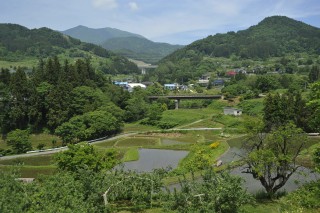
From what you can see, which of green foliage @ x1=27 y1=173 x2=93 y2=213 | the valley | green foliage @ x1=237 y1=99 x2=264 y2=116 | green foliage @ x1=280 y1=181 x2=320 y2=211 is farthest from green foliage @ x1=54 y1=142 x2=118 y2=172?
green foliage @ x1=237 y1=99 x2=264 y2=116

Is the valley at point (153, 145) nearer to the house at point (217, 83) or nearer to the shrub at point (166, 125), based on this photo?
the shrub at point (166, 125)

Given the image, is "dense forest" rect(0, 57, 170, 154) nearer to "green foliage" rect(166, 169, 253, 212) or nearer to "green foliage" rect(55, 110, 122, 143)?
"green foliage" rect(55, 110, 122, 143)

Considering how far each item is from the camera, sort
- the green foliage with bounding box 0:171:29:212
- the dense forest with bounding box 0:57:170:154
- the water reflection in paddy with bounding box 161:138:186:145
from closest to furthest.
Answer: the green foliage with bounding box 0:171:29:212
the water reflection in paddy with bounding box 161:138:186:145
the dense forest with bounding box 0:57:170:154

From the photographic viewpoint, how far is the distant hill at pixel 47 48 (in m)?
150

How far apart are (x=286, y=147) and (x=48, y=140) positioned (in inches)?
1452

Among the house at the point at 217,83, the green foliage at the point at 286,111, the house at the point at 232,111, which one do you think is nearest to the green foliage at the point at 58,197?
the green foliage at the point at 286,111

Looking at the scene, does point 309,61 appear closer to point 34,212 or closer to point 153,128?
point 153,128

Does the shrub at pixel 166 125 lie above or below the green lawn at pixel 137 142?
above

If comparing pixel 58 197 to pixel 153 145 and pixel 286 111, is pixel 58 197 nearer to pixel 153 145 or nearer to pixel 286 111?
pixel 153 145

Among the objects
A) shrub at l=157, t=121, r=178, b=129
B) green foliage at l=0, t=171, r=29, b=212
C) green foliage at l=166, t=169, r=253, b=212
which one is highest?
green foliage at l=0, t=171, r=29, b=212

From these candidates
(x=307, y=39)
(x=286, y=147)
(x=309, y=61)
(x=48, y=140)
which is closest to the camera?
(x=286, y=147)

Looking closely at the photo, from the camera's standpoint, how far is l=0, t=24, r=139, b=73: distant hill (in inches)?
5891

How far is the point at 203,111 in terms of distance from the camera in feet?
217

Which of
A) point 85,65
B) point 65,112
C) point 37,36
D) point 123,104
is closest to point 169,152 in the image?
point 65,112
